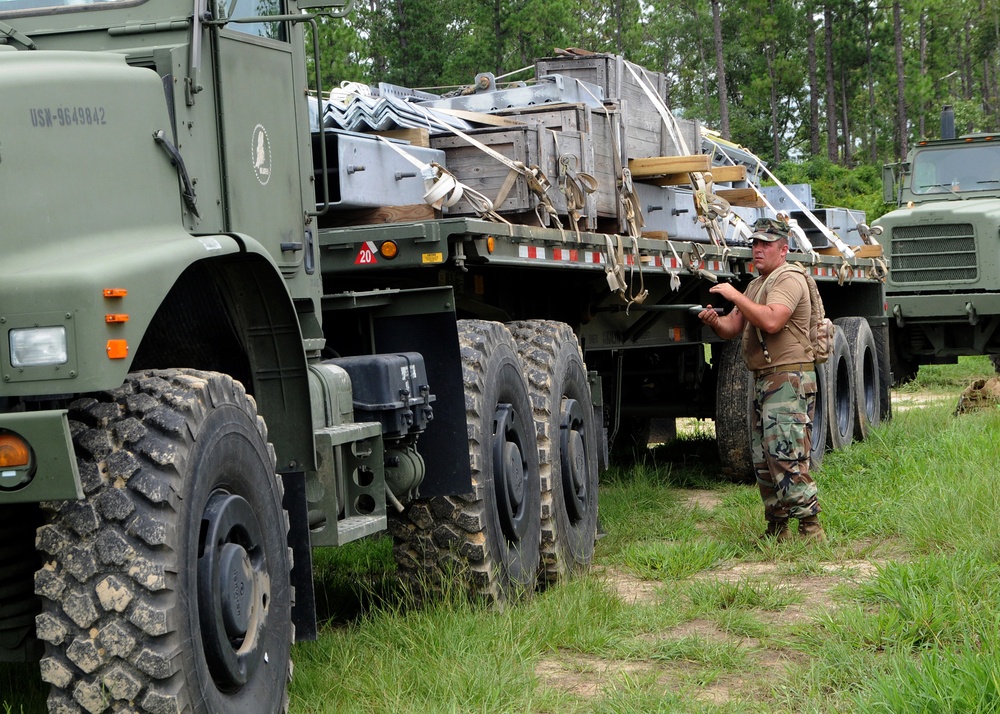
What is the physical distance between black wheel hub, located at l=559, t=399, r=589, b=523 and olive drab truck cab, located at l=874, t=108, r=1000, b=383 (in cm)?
920

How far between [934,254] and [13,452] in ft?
44.9

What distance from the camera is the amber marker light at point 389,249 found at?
17.7 ft

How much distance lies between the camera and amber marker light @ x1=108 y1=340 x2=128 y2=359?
3102 millimetres

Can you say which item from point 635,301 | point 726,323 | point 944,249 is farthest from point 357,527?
point 944,249

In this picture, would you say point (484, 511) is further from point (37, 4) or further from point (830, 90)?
point (830, 90)

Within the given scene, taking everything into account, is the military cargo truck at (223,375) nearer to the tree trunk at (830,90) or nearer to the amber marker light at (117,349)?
the amber marker light at (117,349)

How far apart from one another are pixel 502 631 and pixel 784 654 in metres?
1.10

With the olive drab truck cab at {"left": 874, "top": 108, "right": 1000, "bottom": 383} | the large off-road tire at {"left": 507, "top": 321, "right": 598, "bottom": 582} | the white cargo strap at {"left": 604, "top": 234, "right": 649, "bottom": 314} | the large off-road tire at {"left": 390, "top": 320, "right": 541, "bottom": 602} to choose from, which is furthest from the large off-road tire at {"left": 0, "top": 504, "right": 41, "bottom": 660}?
the olive drab truck cab at {"left": 874, "top": 108, "right": 1000, "bottom": 383}

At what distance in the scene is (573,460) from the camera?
668 centimetres

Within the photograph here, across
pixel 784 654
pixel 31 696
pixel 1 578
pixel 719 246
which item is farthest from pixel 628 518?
pixel 1 578

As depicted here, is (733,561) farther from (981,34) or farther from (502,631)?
(981,34)

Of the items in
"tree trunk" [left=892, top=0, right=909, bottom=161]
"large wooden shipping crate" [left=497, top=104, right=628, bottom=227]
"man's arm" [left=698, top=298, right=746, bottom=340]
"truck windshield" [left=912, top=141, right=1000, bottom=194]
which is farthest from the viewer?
"tree trunk" [left=892, top=0, right=909, bottom=161]

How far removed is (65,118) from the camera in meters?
3.49

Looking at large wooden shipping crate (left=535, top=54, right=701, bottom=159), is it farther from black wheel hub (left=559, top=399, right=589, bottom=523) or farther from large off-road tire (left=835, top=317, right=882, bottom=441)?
large off-road tire (left=835, top=317, right=882, bottom=441)
